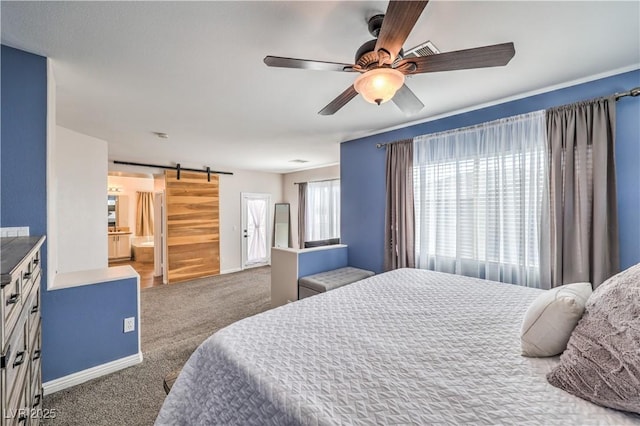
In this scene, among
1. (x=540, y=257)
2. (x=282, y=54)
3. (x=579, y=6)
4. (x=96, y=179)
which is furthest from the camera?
(x=96, y=179)

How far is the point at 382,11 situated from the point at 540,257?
2396 millimetres

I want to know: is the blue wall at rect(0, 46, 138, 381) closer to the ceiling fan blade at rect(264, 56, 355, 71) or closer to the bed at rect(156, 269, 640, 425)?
the bed at rect(156, 269, 640, 425)

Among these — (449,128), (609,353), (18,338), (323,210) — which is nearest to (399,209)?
(449,128)

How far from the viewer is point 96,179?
3457 millimetres

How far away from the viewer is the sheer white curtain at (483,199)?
7.80 feet

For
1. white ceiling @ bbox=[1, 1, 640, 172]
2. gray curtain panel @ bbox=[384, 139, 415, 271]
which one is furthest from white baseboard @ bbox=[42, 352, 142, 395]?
gray curtain panel @ bbox=[384, 139, 415, 271]

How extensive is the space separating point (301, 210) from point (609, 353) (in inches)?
228

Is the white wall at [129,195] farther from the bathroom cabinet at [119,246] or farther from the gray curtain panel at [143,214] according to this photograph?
the bathroom cabinet at [119,246]

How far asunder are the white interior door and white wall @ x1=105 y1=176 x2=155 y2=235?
3686 millimetres

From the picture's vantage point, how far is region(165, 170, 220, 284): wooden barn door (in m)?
5.14

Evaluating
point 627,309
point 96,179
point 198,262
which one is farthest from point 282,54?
point 198,262

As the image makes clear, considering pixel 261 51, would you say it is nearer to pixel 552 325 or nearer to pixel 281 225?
pixel 552 325

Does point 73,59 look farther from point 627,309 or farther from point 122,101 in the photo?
point 627,309

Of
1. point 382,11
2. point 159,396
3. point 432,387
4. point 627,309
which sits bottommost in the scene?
point 159,396
